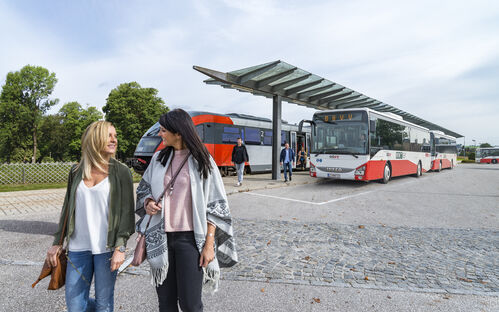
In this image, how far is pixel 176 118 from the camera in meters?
1.94

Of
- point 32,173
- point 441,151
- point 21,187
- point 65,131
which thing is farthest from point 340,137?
point 65,131

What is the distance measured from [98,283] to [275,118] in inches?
500

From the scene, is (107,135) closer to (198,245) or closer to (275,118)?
(198,245)

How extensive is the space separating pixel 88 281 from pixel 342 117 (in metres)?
11.6

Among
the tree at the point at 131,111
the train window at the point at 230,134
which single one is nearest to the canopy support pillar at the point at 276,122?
the train window at the point at 230,134

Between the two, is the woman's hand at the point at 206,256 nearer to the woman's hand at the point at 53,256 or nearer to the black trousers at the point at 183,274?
the black trousers at the point at 183,274

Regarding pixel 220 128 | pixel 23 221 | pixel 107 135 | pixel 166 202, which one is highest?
pixel 220 128

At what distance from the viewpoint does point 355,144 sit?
11.9 m

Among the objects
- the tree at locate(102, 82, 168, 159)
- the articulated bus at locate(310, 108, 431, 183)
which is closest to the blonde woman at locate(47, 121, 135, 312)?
the articulated bus at locate(310, 108, 431, 183)

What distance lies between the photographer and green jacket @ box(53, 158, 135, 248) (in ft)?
6.56

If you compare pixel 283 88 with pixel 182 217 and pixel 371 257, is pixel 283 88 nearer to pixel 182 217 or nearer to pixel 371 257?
pixel 371 257

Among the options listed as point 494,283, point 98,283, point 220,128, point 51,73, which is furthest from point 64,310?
point 51,73

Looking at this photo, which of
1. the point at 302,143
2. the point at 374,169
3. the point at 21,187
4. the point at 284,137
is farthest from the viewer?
the point at 302,143

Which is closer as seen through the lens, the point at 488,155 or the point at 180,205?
the point at 180,205
